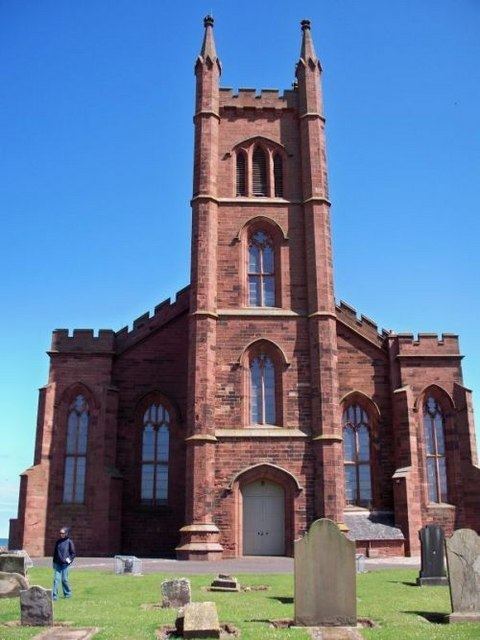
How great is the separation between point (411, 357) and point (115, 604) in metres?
19.9

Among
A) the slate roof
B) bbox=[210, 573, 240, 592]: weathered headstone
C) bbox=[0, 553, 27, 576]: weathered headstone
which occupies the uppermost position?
the slate roof

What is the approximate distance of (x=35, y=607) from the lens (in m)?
11.1

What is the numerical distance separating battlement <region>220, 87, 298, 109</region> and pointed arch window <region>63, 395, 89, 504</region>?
14579 mm

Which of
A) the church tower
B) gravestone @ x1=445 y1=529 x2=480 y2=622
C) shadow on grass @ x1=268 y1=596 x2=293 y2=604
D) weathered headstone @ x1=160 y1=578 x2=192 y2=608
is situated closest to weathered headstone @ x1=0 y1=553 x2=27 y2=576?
weathered headstone @ x1=160 y1=578 x2=192 y2=608

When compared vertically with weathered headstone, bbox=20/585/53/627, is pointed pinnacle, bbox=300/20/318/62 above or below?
above

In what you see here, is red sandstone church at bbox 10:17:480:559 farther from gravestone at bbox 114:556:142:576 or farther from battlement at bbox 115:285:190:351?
gravestone at bbox 114:556:142:576

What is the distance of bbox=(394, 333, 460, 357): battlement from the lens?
101 feet

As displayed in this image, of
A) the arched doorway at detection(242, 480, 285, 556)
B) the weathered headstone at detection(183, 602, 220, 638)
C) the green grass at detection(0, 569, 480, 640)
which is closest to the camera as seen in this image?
the weathered headstone at detection(183, 602, 220, 638)

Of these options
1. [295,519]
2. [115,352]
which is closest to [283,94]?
[115,352]

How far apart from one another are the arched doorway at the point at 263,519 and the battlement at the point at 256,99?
1652 cm

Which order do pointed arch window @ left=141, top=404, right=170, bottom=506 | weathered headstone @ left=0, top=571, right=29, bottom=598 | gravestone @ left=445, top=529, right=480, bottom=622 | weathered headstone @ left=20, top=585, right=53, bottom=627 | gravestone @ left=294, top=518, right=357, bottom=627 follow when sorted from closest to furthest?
1. weathered headstone @ left=20, top=585, right=53, bottom=627
2. gravestone @ left=294, top=518, right=357, bottom=627
3. gravestone @ left=445, top=529, right=480, bottom=622
4. weathered headstone @ left=0, top=571, right=29, bottom=598
5. pointed arch window @ left=141, top=404, right=170, bottom=506

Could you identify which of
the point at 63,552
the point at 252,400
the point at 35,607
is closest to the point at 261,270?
the point at 252,400

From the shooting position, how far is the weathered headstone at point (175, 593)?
1312 cm

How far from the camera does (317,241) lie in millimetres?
29906
